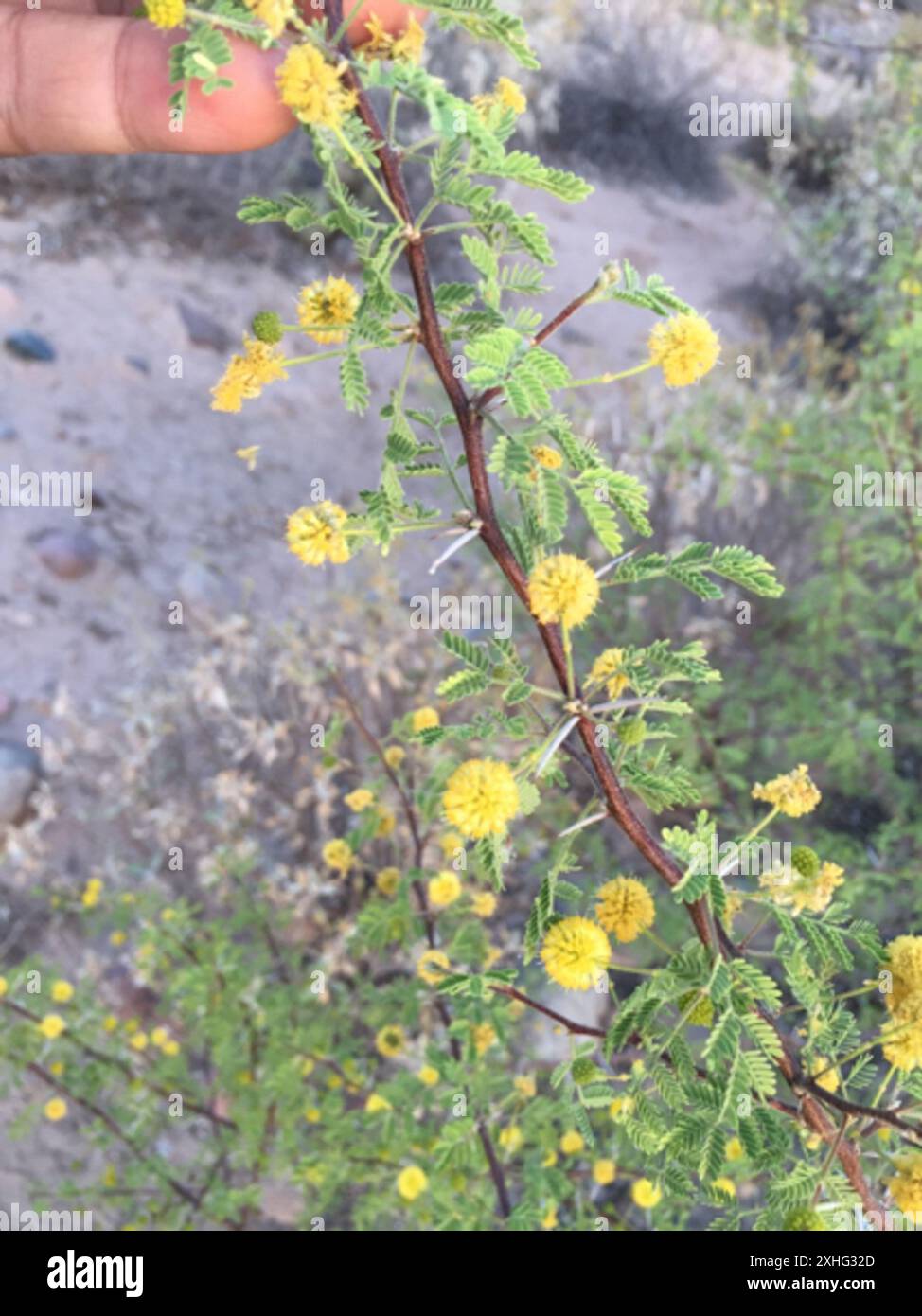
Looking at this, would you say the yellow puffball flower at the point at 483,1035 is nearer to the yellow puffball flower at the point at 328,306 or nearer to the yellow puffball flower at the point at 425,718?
the yellow puffball flower at the point at 425,718

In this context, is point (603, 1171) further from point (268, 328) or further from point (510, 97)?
point (510, 97)

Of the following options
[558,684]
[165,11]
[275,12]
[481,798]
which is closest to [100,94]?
[165,11]

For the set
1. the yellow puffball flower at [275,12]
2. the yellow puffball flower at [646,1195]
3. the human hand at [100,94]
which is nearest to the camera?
the yellow puffball flower at [275,12]

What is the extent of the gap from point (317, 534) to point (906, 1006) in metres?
0.68

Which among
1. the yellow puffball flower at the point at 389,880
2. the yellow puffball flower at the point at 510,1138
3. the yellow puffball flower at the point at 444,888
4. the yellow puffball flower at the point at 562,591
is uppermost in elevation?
the yellow puffball flower at the point at 562,591

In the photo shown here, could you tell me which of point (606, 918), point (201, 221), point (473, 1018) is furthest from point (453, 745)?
point (201, 221)

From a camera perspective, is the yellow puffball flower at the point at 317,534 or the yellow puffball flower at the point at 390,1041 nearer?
the yellow puffball flower at the point at 317,534

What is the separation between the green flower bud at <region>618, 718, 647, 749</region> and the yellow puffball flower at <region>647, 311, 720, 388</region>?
0.32m

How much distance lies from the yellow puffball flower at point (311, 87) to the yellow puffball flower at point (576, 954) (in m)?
0.71

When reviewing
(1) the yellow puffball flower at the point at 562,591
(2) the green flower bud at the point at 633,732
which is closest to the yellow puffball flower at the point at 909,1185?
(2) the green flower bud at the point at 633,732

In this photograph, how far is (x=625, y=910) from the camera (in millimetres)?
1056

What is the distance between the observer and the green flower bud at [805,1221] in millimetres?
935
